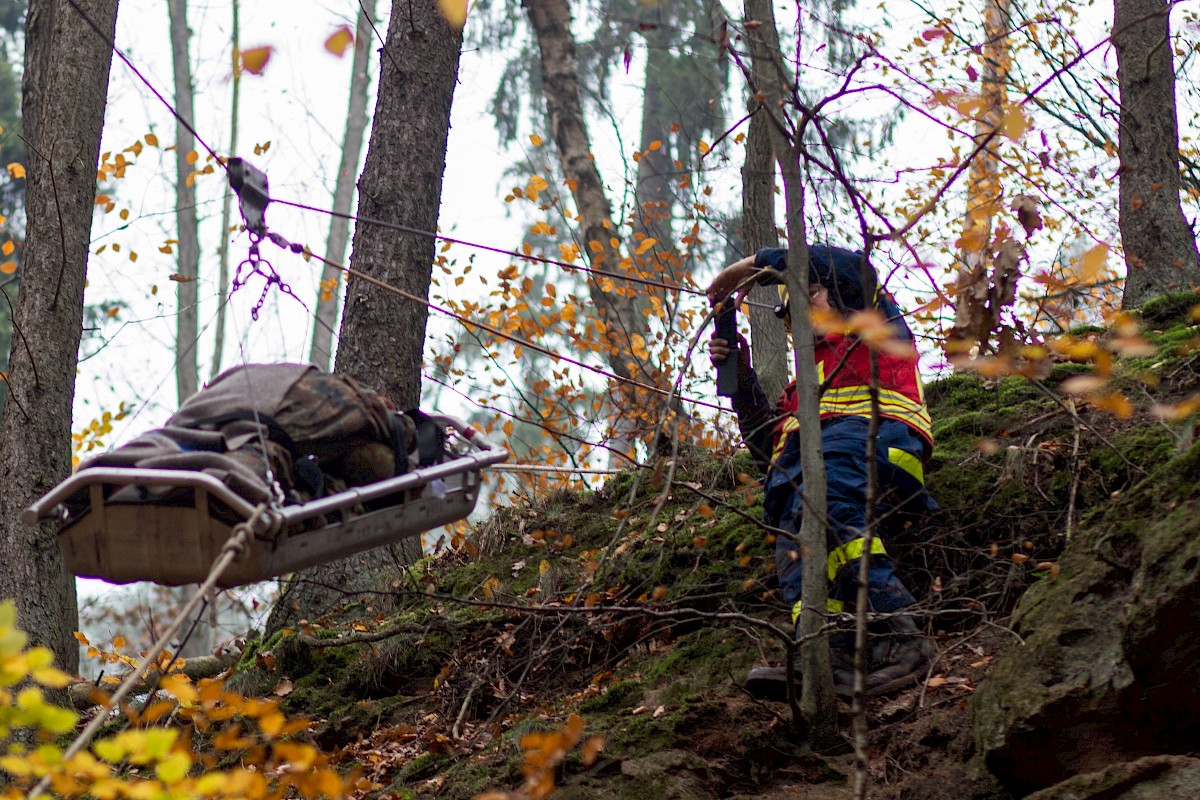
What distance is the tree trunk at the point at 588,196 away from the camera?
10547mm

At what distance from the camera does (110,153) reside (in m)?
9.13

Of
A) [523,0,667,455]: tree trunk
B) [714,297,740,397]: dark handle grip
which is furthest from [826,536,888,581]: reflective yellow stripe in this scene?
[523,0,667,455]: tree trunk

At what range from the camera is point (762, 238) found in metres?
8.02

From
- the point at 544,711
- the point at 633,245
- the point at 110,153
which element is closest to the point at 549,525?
the point at 544,711

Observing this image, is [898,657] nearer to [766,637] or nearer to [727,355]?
[766,637]

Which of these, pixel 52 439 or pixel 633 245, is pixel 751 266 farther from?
pixel 633 245

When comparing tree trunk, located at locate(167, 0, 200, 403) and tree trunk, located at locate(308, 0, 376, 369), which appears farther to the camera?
tree trunk, located at locate(308, 0, 376, 369)

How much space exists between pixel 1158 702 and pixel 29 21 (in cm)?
690

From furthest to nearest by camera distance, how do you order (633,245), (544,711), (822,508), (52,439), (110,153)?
(633,245), (110,153), (52,439), (544,711), (822,508)

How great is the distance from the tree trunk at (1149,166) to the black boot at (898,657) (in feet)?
13.2

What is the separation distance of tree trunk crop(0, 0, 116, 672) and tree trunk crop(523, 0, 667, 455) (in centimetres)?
488

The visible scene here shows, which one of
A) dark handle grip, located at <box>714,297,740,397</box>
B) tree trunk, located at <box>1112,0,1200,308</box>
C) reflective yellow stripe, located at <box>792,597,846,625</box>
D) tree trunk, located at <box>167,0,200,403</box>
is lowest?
reflective yellow stripe, located at <box>792,597,846,625</box>

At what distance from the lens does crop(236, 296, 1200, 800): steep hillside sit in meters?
3.44

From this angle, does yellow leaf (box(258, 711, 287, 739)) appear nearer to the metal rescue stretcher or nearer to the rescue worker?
the metal rescue stretcher
